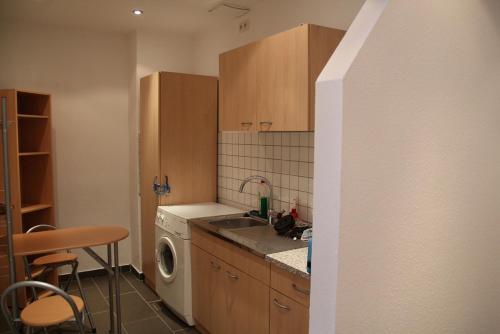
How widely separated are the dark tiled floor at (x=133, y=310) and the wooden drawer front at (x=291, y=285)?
50.5 inches

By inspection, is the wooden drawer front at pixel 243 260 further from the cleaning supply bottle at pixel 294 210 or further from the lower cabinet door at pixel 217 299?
the cleaning supply bottle at pixel 294 210

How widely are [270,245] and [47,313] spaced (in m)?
1.22

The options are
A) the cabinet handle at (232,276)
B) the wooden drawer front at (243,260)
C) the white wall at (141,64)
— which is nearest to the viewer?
the wooden drawer front at (243,260)

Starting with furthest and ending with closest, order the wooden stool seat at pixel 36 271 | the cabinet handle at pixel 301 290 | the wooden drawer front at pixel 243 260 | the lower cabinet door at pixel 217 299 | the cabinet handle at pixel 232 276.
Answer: the wooden stool seat at pixel 36 271, the lower cabinet door at pixel 217 299, the cabinet handle at pixel 232 276, the wooden drawer front at pixel 243 260, the cabinet handle at pixel 301 290

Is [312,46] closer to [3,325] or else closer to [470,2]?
[470,2]

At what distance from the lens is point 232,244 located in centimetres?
244

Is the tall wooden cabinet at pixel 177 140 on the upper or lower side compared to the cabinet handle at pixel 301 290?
upper

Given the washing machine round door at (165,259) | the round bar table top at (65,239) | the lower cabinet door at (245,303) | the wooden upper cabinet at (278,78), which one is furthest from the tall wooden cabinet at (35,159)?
the lower cabinet door at (245,303)

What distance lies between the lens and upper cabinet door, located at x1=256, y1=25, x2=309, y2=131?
220 centimetres

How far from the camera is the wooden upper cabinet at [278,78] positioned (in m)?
2.19

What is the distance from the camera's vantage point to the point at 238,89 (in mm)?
2738

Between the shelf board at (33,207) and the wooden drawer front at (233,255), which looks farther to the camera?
the shelf board at (33,207)

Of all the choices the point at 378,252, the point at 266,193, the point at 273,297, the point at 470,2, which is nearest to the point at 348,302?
the point at 378,252

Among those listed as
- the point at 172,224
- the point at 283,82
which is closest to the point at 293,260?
the point at 283,82
